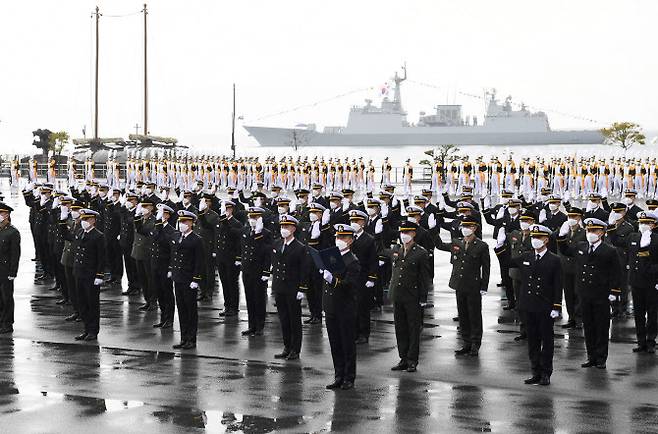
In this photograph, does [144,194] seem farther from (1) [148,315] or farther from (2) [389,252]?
(2) [389,252]

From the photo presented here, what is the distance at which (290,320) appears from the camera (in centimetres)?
1101

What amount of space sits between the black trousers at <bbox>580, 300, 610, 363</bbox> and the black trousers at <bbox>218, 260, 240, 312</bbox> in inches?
193

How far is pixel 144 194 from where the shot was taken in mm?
18500

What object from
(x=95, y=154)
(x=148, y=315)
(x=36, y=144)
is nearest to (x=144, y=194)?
(x=148, y=315)

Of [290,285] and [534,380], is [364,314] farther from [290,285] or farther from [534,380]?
[534,380]

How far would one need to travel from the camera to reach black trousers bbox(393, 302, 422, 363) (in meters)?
10.2

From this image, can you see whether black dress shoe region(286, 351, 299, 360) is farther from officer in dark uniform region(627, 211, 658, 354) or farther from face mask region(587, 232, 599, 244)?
officer in dark uniform region(627, 211, 658, 354)

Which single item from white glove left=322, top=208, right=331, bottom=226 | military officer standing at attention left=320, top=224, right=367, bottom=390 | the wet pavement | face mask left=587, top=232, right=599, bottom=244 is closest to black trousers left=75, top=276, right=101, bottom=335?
the wet pavement

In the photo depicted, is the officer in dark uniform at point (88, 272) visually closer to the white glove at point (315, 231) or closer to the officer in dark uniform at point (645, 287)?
the white glove at point (315, 231)

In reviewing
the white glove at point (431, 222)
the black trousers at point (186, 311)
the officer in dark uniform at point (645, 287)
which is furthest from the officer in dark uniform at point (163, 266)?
the officer in dark uniform at point (645, 287)

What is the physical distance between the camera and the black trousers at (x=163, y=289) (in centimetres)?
1288

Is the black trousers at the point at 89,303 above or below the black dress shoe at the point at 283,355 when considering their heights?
above

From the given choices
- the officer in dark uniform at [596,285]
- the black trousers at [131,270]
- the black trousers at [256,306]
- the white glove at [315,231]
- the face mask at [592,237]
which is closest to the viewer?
the officer in dark uniform at [596,285]

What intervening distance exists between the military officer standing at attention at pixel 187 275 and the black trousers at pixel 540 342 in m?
3.68
